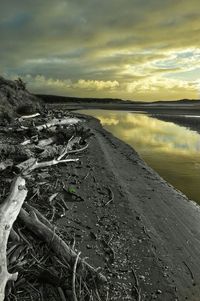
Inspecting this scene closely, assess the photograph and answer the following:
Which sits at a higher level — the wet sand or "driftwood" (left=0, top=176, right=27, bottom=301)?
"driftwood" (left=0, top=176, right=27, bottom=301)

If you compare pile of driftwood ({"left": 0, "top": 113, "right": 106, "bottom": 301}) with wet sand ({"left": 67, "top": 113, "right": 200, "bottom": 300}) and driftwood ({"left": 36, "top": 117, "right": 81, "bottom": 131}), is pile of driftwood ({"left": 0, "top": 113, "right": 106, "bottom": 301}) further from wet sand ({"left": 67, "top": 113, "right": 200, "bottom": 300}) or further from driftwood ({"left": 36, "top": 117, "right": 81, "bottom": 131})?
driftwood ({"left": 36, "top": 117, "right": 81, "bottom": 131})

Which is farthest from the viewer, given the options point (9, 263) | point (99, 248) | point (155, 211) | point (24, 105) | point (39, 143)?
point (24, 105)

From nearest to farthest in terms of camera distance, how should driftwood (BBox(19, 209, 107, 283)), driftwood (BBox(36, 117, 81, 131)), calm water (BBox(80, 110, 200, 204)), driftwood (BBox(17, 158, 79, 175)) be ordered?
driftwood (BBox(19, 209, 107, 283)) → driftwood (BBox(17, 158, 79, 175)) → calm water (BBox(80, 110, 200, 204)) → driftwood (BBox(36, 117, 81, 131))

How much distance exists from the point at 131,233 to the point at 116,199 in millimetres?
2028

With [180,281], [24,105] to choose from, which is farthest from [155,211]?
[24,105]

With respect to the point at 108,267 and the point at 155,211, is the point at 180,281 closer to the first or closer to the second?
the point at 108,267

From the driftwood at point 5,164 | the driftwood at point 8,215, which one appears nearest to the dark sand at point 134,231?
the driftwood at point 8,215

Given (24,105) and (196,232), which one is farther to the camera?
(24,105)

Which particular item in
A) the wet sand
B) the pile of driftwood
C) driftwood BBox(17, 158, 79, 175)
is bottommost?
the wet sand

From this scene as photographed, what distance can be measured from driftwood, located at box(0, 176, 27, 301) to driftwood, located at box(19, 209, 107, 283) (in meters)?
0.25

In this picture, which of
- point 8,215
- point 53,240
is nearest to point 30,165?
point 8,215

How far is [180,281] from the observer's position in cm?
617

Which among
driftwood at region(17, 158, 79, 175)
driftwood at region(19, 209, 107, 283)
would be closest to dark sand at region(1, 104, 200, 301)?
driftwood at region(17, 158, 79, 175)

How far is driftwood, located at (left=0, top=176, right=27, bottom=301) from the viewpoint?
5094 millimetres
